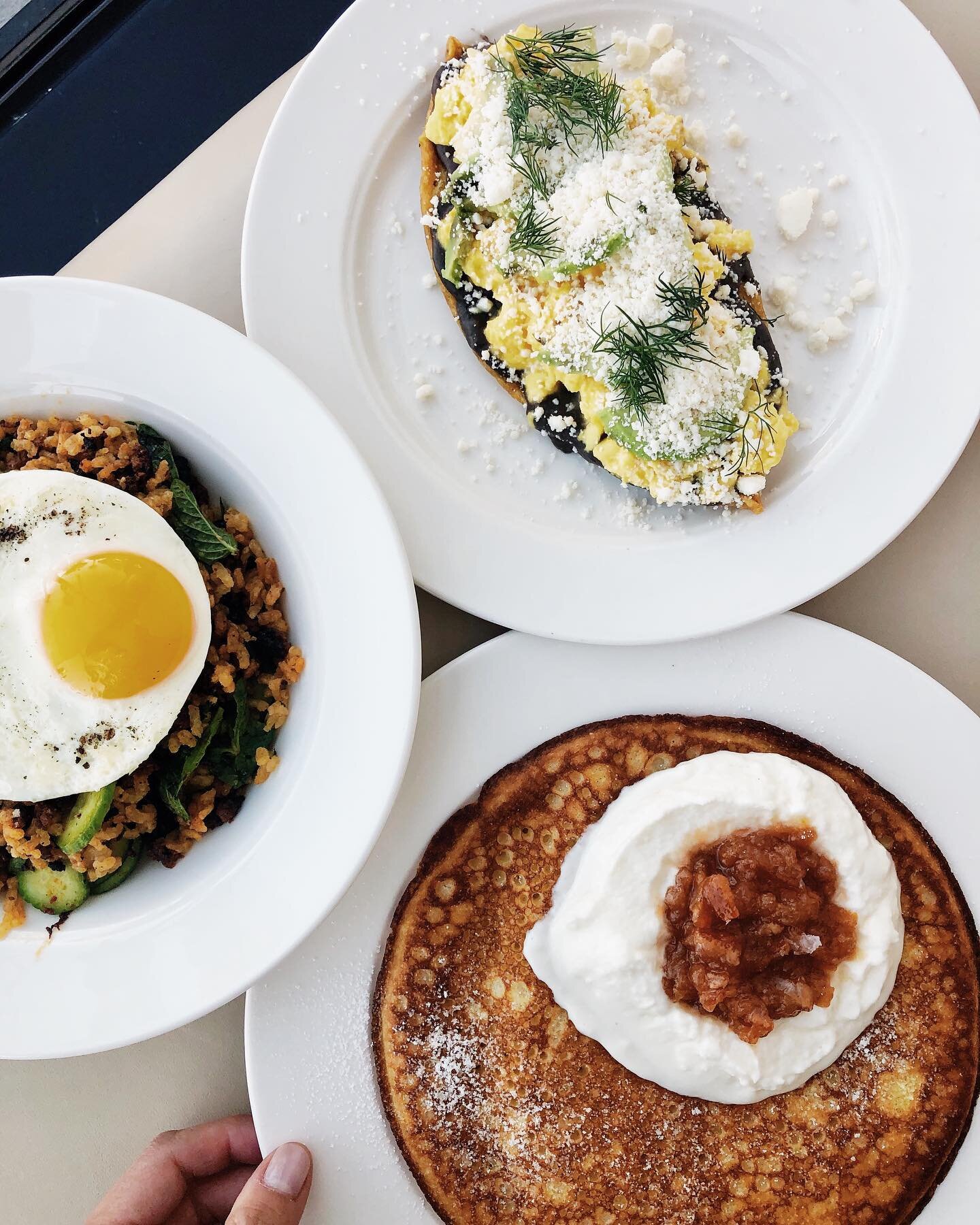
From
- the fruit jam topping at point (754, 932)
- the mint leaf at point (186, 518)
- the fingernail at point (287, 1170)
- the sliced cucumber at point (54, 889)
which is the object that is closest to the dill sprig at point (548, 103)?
the mint leaf at point (186, 518)

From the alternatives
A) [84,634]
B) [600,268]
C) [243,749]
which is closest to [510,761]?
[243,749]

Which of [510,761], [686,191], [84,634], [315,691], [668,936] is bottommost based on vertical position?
[668,936]

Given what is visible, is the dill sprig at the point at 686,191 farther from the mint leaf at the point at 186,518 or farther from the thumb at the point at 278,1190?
the thumb at the point at 278,1190

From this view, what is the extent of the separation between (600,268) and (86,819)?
6.30 feet

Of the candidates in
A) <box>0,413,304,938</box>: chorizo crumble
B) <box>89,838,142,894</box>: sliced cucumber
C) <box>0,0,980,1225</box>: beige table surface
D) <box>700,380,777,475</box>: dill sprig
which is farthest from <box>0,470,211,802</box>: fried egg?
<box>700,380,777,475</box>: dill sprig

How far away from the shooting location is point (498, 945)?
263 cm

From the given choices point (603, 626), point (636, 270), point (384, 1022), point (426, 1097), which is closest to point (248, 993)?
point (384, 1022)

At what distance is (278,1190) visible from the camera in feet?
7.99

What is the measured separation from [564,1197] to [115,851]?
1.59 m

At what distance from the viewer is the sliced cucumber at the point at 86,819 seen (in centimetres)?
220

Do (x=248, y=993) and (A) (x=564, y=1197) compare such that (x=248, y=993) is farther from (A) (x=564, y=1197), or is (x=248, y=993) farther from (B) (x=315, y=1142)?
(A) (x=564, y=1197)

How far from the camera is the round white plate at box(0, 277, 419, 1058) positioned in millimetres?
2236

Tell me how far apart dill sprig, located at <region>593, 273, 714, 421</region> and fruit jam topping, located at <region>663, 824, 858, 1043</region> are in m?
1.21

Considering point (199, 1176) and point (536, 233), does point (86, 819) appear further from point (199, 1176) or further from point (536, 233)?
point (536, 233)
